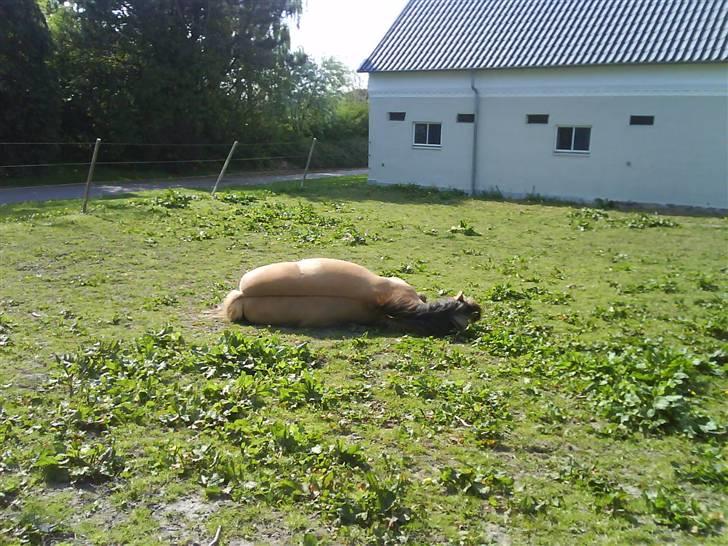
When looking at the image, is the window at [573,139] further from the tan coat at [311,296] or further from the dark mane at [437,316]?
the tan coat at [311,296]

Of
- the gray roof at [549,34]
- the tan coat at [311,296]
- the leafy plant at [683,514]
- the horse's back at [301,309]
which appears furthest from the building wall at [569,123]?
the leafy plant at [683,514]

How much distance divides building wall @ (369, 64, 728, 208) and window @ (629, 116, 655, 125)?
121 millimetres

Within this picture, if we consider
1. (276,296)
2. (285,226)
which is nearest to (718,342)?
(276,296)

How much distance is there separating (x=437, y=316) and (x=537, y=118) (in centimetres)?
1528

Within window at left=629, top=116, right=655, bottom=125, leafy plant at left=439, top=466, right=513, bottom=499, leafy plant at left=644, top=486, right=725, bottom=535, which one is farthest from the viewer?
window at left=629, top=116, right=655, bottom=125

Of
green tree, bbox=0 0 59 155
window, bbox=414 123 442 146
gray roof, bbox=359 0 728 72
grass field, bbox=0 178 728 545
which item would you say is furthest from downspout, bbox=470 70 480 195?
green tree, bbox=0 0 59 155

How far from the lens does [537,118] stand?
20000 mm

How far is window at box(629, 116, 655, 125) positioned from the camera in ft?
59.1

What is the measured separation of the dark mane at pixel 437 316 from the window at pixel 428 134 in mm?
16365

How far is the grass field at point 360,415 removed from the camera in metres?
3.28

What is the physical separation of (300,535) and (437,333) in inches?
132

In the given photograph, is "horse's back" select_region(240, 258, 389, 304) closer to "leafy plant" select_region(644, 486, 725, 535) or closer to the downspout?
"leafy plant" select_region(644, 486, 725, 535)

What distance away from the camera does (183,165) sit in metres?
29.2

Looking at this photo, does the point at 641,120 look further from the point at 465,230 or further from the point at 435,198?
the point at 465,230
